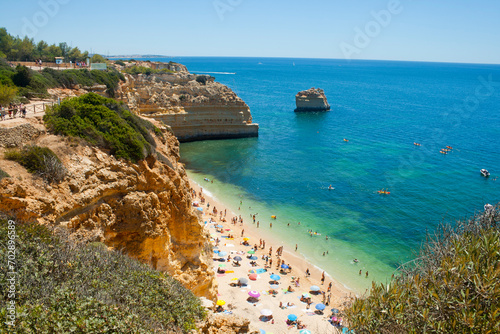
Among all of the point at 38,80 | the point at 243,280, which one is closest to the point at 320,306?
the point at 243,280

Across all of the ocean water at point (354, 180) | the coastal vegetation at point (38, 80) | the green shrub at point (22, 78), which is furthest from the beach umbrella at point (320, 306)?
the green shrub at point (22, 78)

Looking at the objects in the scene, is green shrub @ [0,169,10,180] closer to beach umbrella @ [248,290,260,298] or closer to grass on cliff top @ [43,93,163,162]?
grass on cliff top @ [43,93,163,162]

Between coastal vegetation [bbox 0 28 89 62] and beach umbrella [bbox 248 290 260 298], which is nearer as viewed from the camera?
beach umbrella [bbox 248 290 260 298]

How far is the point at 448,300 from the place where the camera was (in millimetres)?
8227

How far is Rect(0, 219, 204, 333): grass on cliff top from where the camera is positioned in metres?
6.51

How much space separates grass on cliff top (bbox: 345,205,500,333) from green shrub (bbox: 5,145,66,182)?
10.4 m

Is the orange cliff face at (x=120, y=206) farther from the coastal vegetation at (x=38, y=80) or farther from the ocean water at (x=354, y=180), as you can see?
the ocean water at (x=354, y=180)

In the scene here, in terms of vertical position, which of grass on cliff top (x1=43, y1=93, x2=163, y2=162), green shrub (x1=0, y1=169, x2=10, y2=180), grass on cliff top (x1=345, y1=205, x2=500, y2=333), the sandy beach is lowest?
the sandy beach

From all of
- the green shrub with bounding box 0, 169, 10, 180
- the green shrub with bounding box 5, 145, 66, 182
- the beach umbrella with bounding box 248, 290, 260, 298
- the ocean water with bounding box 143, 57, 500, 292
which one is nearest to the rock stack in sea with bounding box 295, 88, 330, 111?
the ocean water with bounding box 143, 57, 500, 292

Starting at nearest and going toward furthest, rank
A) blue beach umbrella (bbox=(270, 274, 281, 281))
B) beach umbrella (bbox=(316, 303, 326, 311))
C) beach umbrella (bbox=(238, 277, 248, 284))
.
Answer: beach umbrella (bbox=(316, 303, 326, 311)), beach umbrella (bbox=(238, 277, 248, 284)), blue beach umbrella (bbox=(270, 274, 281, 281))

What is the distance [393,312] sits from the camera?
8930 millimetres

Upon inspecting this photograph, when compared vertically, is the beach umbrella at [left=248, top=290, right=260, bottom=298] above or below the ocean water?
below

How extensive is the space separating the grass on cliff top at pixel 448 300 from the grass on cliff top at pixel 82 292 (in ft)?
17.0

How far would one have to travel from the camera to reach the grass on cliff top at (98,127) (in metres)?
13.0
